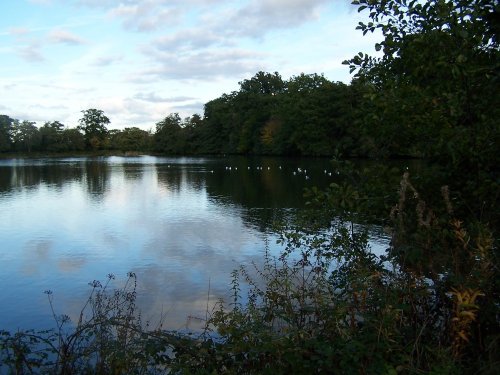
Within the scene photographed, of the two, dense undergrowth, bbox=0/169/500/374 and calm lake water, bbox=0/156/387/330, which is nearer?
dense undergrowth, bbox=0/169/500/374

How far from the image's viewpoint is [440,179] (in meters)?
4.91

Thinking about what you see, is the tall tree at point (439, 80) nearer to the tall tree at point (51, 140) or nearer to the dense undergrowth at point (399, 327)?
the dense undergrowth at point (399, 327)

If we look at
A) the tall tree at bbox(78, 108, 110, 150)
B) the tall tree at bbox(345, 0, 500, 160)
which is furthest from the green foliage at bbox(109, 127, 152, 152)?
the tall tree at bbox(345, 0, 500, 160)

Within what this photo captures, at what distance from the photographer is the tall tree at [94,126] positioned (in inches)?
5169

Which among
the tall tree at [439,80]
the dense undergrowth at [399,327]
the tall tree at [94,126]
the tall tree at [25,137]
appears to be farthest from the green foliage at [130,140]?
the dense undergrowth at [399,327]

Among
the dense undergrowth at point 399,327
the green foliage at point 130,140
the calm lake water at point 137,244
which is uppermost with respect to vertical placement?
the green foliage at point 130,140

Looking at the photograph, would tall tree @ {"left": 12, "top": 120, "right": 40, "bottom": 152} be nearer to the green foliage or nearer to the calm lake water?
the green foliage

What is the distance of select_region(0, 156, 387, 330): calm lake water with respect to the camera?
9.92 m

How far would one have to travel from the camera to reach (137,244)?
15.6 meters

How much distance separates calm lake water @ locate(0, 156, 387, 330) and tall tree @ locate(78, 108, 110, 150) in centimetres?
10547

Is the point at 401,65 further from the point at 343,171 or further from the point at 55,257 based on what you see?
the point at 55,257

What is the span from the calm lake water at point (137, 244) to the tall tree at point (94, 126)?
105 m

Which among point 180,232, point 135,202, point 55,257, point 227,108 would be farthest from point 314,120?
point 55,257

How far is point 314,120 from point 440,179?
2613 inches
